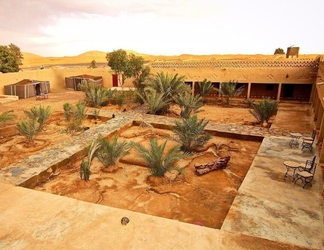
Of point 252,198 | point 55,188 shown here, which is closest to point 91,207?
point 55,188

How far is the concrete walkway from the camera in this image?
372cm

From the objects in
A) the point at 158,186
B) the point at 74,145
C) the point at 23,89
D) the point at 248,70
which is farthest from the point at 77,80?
the point at 158,186

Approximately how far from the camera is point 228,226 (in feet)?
13.6

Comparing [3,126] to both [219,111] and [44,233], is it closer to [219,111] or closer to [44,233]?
[44,233]

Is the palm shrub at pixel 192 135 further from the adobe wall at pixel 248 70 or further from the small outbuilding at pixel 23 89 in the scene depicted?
the small outbuilding at pixel 23 89

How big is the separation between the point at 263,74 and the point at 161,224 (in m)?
15.2

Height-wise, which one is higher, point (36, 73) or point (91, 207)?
point (36, 73)

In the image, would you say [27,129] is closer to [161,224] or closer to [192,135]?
[192,135]

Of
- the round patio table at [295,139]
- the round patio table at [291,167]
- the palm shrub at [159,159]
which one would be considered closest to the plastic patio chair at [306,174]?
the round patio table at [291,167]

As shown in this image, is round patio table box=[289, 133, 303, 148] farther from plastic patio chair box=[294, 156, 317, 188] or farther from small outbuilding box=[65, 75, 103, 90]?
small outbuilding box=[65, 75, 103, 90]

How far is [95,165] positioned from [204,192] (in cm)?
341

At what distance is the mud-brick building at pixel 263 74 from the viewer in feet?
51.4

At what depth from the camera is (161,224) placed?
13.6ft

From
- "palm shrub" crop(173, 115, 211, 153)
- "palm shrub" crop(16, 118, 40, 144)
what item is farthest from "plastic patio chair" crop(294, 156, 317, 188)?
"palm shrub" crop(16, 118, 40, 144)
